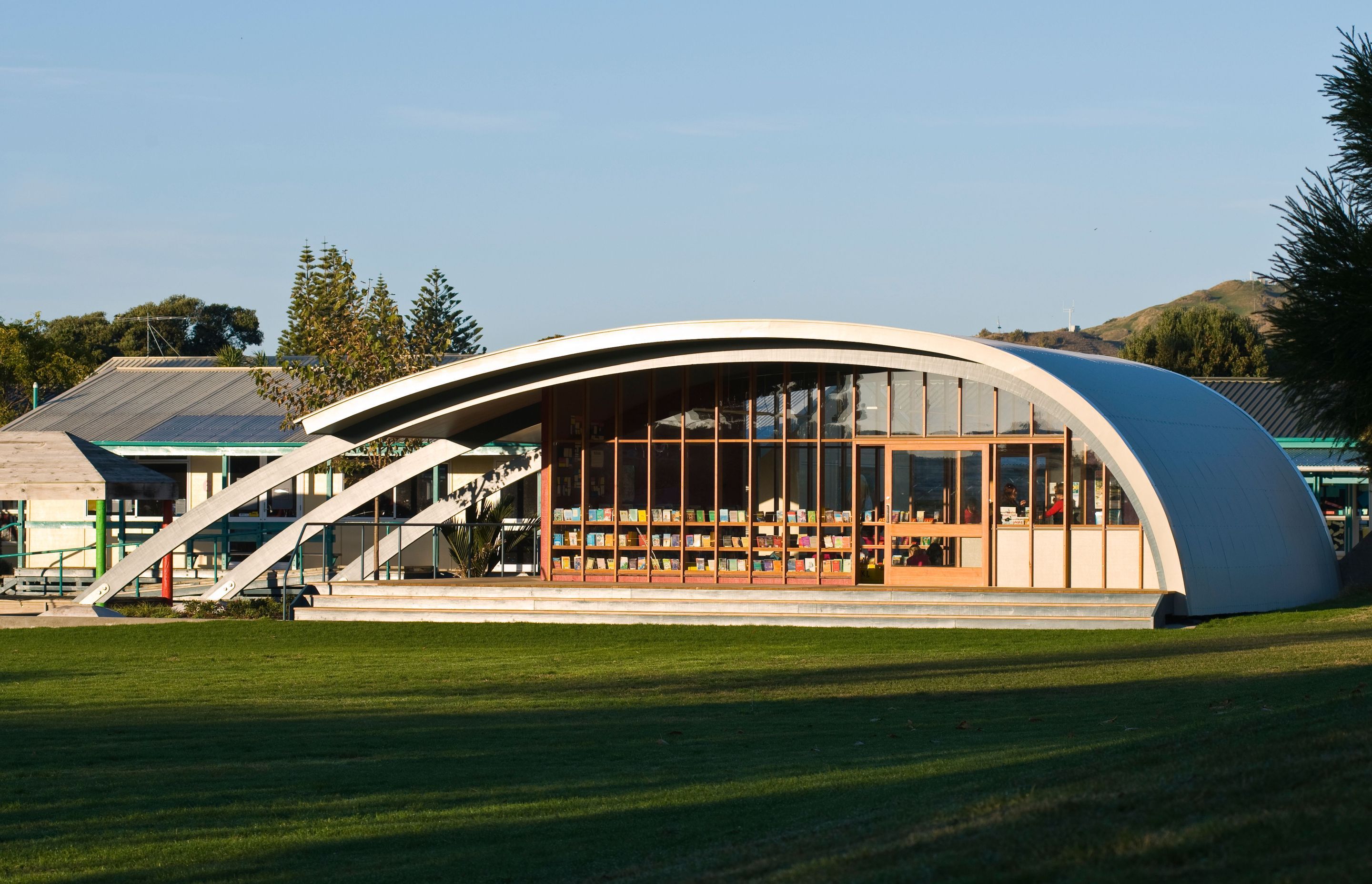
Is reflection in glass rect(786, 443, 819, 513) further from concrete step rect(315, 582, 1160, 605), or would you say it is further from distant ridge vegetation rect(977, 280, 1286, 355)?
distant ridge vegetation rect(977, 280, 1286, 355)

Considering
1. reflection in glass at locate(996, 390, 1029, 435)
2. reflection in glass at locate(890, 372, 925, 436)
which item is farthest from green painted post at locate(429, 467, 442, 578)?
reflection in glass at locate(996, 390, 1029, 435)

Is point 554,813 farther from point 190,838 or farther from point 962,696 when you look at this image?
point 962,696

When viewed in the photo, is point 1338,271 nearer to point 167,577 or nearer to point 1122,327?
point 167,577

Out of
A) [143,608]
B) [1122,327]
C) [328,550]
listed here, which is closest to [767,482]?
[328,550]

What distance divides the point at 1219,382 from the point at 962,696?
33.1 meters

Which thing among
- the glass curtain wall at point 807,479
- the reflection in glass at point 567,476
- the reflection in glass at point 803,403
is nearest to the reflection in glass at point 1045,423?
the glass curtain wall at point 807,479

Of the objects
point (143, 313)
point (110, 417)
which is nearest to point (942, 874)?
point (110, 417)

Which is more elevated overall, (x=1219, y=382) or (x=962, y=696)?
(x=1219, y=382)

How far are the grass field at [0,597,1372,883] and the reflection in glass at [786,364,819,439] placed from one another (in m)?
5.87

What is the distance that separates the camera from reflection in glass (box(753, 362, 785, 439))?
898 inches

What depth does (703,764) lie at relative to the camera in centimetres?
950

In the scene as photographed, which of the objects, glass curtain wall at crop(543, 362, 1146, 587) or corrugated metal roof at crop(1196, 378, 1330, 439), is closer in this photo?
glass curtain wall at crop(543, 362, 1146, 587)

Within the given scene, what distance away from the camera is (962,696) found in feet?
42.0

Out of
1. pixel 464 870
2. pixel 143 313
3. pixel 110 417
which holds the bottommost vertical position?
pixel 464 870
